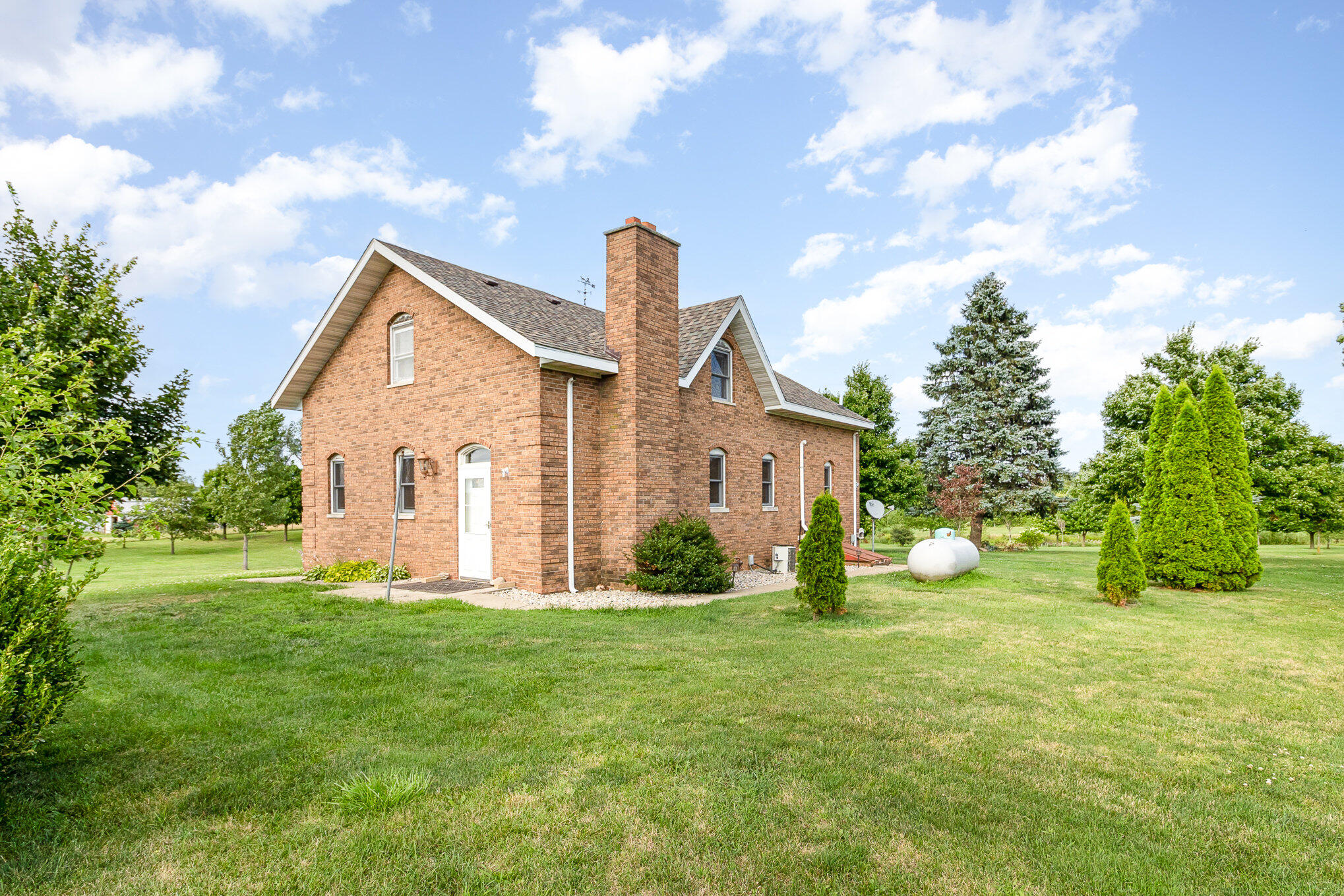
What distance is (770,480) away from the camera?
717 inches

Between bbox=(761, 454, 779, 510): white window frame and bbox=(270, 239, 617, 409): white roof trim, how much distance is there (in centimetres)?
689

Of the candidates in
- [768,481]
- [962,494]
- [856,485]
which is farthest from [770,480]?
[962,494]

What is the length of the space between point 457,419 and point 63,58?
8.26 meters

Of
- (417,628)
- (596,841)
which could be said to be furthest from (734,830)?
(417,628)

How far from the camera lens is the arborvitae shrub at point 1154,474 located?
13.9 meters

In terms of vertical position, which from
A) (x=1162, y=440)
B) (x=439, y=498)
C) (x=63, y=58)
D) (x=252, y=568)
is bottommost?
(x=252, y=568)

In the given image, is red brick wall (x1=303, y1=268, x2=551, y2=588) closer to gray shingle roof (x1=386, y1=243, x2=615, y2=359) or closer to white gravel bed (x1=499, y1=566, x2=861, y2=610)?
white gravel bed (x1=499, y1=566, x2=861, y2=610)

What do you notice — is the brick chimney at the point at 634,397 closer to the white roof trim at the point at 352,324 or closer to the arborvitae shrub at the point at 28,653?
the white roof trim at the point at 352,324

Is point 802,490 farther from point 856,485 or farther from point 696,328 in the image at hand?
point 696,328

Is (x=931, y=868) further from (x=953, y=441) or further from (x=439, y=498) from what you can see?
(x=953, y=441)

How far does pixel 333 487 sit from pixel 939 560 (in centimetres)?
1469

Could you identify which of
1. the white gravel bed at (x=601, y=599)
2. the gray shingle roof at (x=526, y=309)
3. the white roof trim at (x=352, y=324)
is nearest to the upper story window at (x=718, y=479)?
the white gravel bed at (x=601, y=599)

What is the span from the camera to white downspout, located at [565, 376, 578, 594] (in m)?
12.3

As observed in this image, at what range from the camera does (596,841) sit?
3.17 meters
